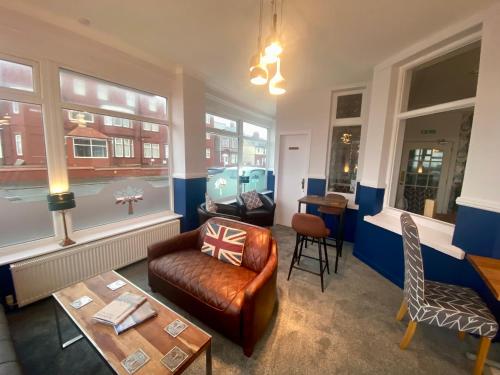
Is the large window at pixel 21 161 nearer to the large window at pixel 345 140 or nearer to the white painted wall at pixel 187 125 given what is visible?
the white painted wall at pixel 187 125

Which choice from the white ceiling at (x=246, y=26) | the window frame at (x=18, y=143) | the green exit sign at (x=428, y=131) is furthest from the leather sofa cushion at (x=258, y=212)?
the window frame at (x=18, y=143)

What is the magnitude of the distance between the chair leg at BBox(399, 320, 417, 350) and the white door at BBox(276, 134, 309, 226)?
112 inches

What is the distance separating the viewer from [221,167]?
4504mm

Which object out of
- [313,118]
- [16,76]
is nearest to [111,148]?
[16,76]

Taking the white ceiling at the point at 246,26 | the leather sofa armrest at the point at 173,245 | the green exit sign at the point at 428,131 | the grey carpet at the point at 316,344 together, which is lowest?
the grey carpet at the point at 316,344

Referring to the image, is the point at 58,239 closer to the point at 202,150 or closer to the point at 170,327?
the point at 170,327

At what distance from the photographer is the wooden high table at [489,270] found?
1.31m

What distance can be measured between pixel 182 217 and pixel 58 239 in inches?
60.6

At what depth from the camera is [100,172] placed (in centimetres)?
261

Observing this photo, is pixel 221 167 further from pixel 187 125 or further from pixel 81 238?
pixel 81 238

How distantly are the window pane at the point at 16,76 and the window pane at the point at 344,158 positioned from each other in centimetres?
433

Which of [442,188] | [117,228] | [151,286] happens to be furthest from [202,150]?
[442,188]

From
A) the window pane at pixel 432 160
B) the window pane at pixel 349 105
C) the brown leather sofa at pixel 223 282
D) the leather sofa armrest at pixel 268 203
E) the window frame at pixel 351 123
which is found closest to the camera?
the brown leather sofa at pixel 223 282

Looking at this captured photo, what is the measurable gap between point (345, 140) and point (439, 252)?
2.40 meters
